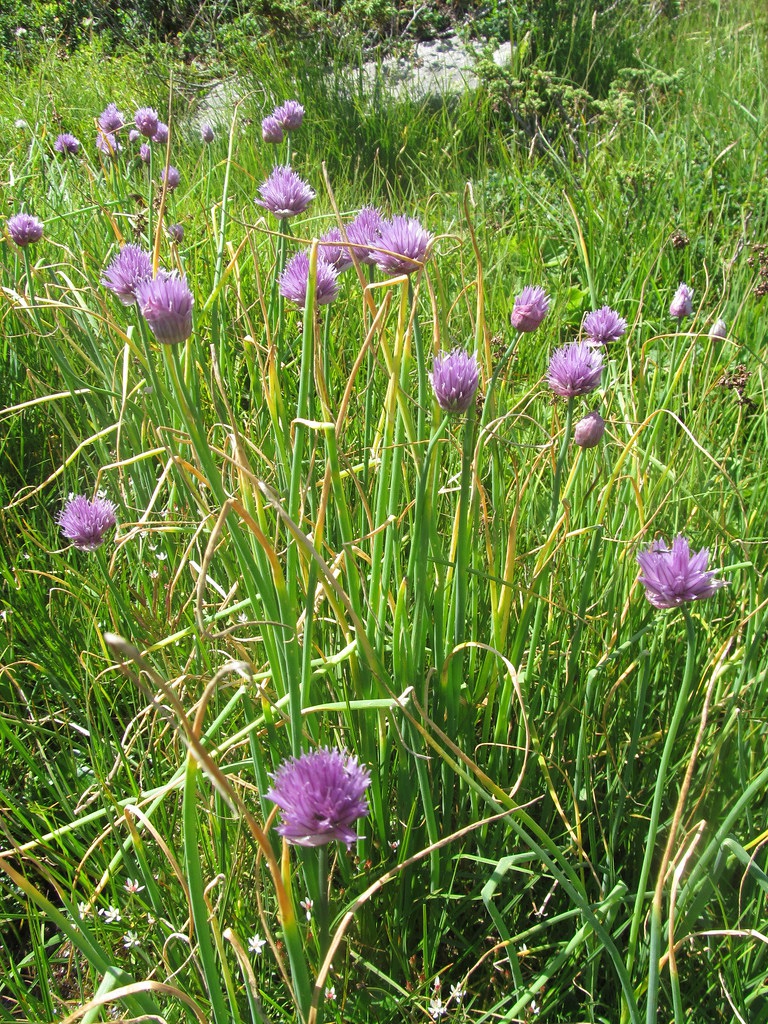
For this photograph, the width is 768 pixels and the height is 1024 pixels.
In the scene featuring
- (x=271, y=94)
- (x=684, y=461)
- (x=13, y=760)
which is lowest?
(x=13, y=760)

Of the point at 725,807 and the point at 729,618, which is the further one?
the point at 729,618

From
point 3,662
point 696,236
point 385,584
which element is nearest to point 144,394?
point 3,662

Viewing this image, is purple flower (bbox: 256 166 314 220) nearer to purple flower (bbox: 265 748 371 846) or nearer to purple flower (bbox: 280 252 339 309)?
purple flower (bbox: 280 252 339 309)

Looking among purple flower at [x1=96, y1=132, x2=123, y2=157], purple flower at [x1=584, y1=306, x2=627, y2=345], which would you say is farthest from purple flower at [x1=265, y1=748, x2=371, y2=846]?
purple flower at [x1=96, y1=132, x2=123, y2=157]

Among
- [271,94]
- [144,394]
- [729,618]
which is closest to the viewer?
[729,618]

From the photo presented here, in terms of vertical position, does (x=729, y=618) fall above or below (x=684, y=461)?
below

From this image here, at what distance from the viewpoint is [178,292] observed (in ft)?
2.38

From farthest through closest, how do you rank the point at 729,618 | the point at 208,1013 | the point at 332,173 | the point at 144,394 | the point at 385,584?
the point at 332,173, the point at 144,394, the point at 729,618, the point at 385,584, the point at 208,1013

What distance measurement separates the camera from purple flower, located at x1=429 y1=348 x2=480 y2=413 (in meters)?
0.77

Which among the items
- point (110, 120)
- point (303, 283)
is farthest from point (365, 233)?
point (110, 120)

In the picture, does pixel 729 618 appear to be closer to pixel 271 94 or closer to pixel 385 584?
pixel 385 584

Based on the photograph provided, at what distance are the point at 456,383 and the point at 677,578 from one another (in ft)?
0.87

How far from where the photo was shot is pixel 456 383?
771 millimetres

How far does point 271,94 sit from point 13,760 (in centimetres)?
321
